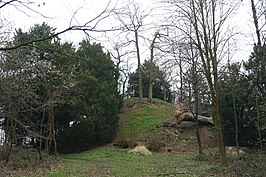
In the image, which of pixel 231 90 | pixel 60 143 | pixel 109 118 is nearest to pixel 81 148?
pixel 60 143

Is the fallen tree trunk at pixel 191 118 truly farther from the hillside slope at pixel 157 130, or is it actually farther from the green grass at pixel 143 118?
the green grass at pixel 143 118

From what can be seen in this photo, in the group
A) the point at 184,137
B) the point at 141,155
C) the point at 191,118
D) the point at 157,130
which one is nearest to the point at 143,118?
the point at 157,130

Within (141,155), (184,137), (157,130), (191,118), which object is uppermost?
(191,118)

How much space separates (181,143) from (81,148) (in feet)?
27.5

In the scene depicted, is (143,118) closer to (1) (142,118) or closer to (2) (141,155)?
(1) (142,118)

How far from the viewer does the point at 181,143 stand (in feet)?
80.5

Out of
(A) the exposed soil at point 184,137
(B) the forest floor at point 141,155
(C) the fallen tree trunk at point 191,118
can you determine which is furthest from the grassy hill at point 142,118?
(C) the fallen tree trunk at point 191,118

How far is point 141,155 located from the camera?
66.0 feet

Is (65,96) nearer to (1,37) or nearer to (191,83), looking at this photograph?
(191,83)

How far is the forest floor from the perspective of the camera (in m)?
14.2

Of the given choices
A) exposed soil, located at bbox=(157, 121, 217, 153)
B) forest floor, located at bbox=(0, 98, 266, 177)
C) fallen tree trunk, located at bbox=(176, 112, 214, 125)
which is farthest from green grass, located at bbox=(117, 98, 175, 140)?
fallen tree trunk, located at bbox=(176, 112, 214, 125)

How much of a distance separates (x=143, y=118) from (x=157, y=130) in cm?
293

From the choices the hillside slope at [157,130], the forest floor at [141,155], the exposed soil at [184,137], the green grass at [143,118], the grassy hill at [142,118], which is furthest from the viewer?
the green grass at [143,118]

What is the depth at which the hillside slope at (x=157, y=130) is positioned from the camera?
24.0 m
